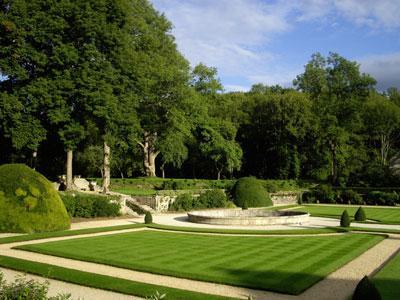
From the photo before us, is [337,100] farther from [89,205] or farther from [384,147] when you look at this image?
[89,205]

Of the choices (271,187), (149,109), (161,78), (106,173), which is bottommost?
(271,187)

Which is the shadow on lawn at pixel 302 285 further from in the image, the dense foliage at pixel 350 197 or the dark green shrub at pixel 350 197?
the dark green shrub at pixel 350 197

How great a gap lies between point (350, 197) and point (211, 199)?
1723 cm

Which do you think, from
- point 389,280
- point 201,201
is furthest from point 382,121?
point 389,280

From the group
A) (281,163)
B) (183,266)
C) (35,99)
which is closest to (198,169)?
(281,163)

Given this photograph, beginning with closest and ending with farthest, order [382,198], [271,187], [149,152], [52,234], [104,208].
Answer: [52,234]
[104,208]
[382,198]
[271,187]
[149,152]

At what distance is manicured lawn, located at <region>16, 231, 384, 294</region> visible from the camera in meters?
13.5

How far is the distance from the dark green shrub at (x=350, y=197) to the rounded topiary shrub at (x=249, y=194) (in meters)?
11.9

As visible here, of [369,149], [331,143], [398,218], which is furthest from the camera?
[369,149]

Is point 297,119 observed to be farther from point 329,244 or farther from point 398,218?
point 329,244

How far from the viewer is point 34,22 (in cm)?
3428

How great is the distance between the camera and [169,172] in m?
79.9

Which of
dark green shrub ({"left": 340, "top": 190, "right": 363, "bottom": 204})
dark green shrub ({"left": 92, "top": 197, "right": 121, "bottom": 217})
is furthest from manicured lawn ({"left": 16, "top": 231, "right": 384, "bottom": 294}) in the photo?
dark green shrub ({"left": 340, "top": 190, "right": 363, "bottom": 204})

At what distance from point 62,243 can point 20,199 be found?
521cm
